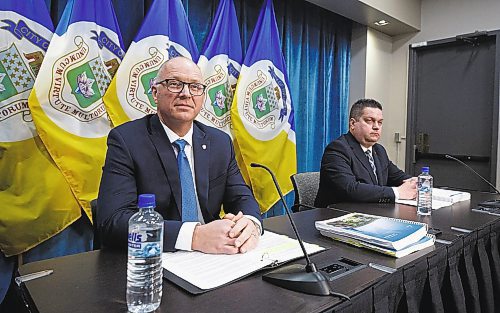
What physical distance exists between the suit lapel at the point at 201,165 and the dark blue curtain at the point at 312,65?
1640 mm

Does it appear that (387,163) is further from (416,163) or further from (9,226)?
(9,226)

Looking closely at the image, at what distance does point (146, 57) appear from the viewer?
226 cm

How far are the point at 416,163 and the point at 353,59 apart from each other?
1.28 m

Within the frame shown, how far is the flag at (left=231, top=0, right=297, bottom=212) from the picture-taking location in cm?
279

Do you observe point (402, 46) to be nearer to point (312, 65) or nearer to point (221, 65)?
point (312, 65)

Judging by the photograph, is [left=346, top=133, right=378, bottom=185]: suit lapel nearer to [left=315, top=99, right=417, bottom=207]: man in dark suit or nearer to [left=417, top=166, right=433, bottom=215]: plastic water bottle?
[left=315, top=99, right=417, bottom=207]: man in dark suit

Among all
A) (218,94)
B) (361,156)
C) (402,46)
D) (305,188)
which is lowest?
(305,188)

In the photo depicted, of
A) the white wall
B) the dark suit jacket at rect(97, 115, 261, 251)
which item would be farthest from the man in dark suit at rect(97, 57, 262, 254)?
the white wall

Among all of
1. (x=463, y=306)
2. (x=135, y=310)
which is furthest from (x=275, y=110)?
(x=135, y=310)

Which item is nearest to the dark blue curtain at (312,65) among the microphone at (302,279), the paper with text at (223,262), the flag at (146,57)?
the flag at (146,57)

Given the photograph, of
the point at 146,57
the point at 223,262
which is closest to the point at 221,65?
the point at 146,57

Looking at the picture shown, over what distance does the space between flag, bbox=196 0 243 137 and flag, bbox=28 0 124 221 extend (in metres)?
0.66

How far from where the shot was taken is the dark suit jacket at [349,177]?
2055mm

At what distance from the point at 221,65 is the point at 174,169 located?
1.47 m
